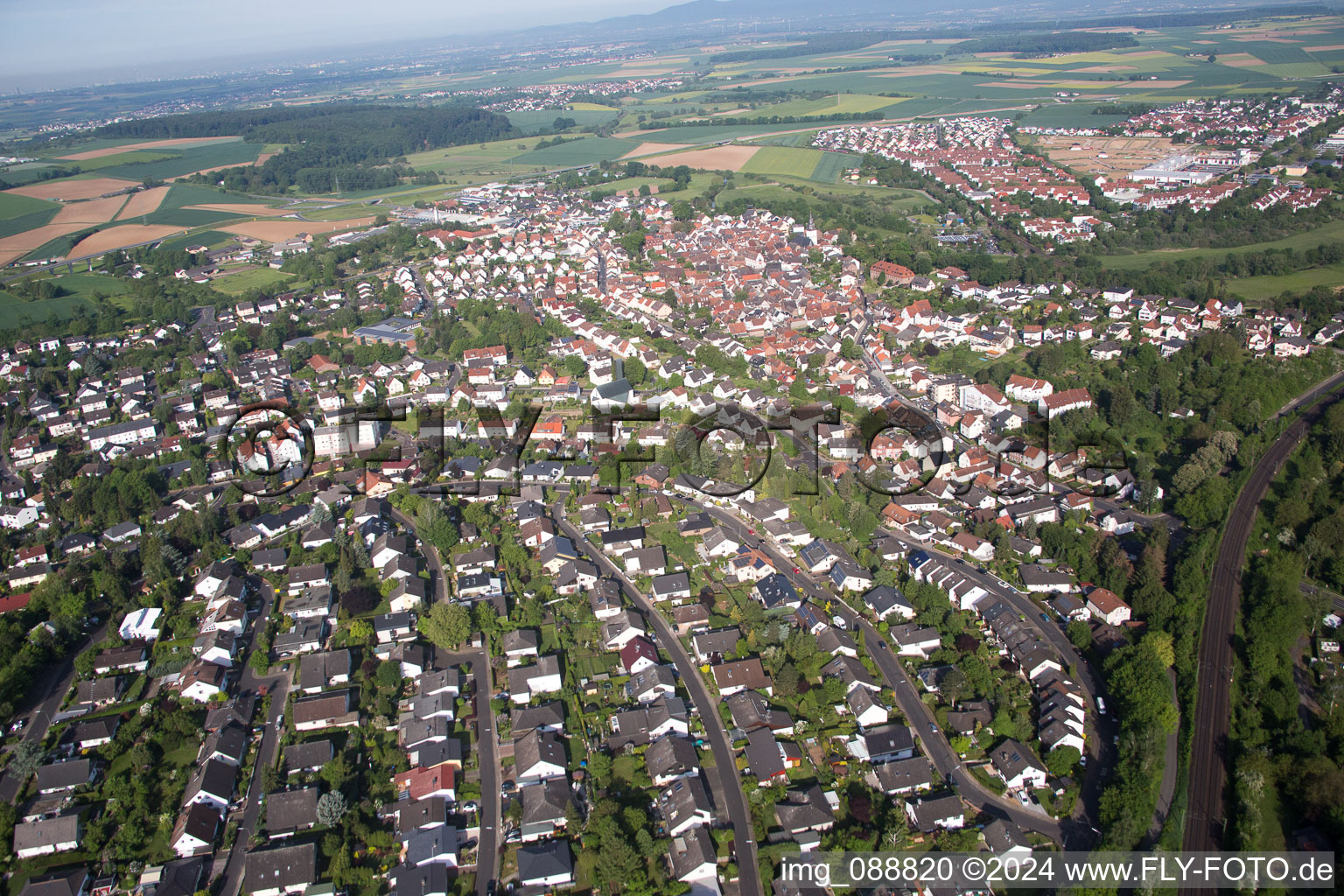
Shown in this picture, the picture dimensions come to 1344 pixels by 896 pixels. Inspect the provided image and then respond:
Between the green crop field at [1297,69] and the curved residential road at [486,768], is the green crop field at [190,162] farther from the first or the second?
the green crop field at [1297,69]

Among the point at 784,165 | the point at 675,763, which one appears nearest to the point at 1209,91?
the point at 784,165

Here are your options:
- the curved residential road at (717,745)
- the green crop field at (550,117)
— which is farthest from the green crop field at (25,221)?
the curved residential road at (717,745)

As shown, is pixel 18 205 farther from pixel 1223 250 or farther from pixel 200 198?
pixel 1223 250

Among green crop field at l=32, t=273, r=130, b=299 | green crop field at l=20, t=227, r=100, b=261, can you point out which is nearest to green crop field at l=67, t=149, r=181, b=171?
green crop field at l=20, t=227, r=100, b=261

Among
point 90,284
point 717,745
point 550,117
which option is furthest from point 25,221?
point 717,745
